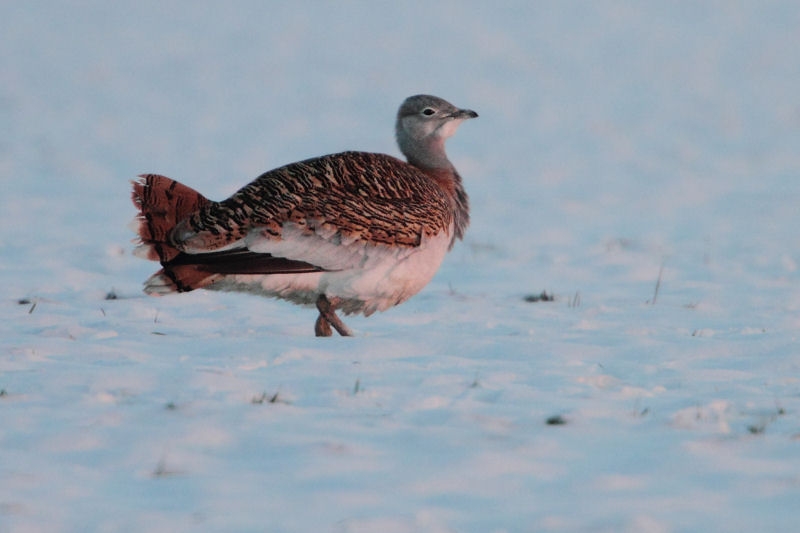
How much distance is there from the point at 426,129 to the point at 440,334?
1.85 meters

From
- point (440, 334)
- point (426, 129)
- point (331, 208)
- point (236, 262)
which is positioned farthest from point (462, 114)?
point (236, 262)

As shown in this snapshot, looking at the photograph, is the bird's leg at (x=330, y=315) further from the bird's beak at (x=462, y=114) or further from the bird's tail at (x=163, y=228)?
the bird's beak at (x=462, y=114)

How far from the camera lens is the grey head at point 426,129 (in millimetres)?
7992

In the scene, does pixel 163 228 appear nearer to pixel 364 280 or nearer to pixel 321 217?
pixel 321 217

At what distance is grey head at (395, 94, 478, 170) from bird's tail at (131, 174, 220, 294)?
6.13 feet

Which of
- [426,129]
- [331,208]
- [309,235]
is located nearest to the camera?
[309,235]

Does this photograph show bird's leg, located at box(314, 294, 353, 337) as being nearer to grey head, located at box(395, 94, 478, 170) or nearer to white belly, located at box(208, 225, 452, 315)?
white belly, located at box(208, 225, 452, 315)

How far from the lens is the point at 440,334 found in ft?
22.1

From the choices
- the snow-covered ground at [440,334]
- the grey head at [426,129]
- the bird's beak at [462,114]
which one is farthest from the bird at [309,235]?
Result: the bird's beak at [462,114]

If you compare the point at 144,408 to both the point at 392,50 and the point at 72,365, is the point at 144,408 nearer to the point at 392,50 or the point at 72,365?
the point at 72,365

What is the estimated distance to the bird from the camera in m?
6.41

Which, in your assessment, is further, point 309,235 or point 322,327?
point 322,327

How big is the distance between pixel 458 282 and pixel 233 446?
5.58 m

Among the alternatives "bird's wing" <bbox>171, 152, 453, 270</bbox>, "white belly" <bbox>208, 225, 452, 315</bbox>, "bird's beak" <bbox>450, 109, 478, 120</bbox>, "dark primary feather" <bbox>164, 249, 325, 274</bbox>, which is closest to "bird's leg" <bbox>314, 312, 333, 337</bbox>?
"white belly" <bbox>208, 225, 452, 315</bbox>
